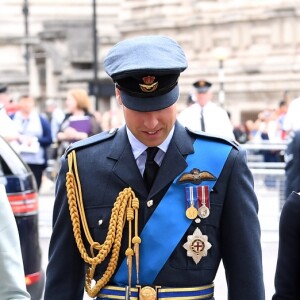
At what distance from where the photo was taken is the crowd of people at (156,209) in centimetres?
503

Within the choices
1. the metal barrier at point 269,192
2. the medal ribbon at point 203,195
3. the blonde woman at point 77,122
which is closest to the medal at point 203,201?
the medal ribbon at point 203,195

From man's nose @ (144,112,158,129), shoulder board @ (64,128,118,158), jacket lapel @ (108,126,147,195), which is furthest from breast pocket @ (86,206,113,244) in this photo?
man's nose @ (144,112,158,129)

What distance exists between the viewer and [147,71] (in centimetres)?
499

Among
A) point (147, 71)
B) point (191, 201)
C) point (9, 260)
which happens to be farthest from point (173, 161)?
point (9, 260)

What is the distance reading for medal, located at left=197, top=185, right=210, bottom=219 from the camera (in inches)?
201

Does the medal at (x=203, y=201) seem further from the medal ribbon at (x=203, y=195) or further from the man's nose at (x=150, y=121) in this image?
the man's nose at (x=150, y=121)

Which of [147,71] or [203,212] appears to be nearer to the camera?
[147,71]

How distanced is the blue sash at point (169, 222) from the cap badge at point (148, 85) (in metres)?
0.34

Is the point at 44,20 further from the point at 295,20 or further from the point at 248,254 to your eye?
the point at 248,254

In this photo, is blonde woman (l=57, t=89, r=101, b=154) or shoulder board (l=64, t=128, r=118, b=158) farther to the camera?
blonde woman (l=57, t=89, r=101, b=154)

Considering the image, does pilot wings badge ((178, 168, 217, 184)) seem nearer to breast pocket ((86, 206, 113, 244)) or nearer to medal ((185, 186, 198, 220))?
medal ((185, 186, 198, 220))

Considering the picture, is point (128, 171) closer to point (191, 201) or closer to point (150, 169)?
point (150, 169)

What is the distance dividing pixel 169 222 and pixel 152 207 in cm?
9

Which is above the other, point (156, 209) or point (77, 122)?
point (156, 209)
